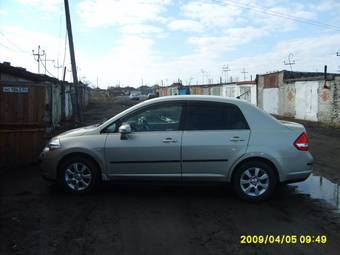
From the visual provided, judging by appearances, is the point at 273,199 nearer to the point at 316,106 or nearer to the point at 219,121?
the point at 219,121

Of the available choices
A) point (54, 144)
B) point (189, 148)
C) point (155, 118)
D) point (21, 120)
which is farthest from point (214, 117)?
point (21, 120)

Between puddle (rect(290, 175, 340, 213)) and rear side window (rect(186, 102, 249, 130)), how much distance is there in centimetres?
175

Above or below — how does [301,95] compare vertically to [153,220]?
above

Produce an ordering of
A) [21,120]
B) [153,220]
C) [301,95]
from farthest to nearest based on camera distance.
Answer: [301,95] < [21,120] < [153,220]

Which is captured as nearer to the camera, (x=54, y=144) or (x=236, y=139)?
(x=236, y=139)

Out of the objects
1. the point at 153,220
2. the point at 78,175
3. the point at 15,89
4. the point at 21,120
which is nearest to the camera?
the point at 153,220

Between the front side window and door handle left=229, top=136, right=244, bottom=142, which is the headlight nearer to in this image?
the front side window

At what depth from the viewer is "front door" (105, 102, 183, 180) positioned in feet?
22.7

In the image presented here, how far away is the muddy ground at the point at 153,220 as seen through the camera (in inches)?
193

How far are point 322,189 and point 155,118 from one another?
3.26m

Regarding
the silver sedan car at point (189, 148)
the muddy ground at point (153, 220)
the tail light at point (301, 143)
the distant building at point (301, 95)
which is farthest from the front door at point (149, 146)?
the distant building at point (301, 95)

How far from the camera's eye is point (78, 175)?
23.6ft

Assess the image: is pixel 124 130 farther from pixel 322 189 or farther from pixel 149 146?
pixel 322 189

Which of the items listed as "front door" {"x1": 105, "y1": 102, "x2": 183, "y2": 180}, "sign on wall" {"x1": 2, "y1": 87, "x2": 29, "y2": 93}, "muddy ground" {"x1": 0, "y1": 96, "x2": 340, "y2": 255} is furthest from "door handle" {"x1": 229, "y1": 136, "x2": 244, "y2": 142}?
"sign on wall" {"x1": 2, "y1": 87, "x2": 29, "y2": 93}
